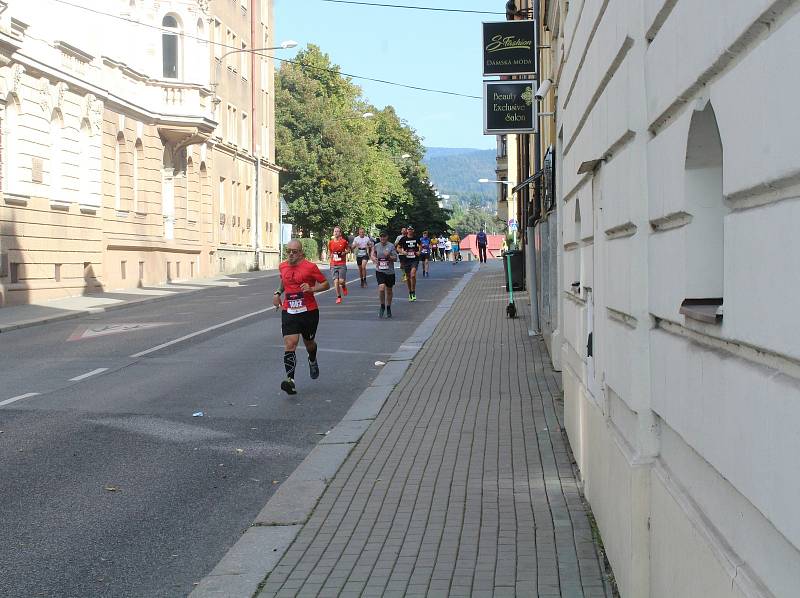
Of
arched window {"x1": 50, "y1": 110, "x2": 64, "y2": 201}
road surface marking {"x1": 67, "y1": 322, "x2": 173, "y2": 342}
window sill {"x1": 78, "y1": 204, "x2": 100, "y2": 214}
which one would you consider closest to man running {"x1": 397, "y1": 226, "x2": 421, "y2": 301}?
road surface marking {"x1": 67, "y1": 322, "x2": 173, "y2": 342}

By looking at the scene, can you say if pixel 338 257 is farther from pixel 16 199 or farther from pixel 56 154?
pixel 56 154

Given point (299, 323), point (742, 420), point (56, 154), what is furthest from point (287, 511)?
point (56, 154)

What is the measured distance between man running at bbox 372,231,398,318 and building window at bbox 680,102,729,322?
1974 centimetres

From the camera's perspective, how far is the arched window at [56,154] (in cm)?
3122

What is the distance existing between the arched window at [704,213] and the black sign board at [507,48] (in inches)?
702

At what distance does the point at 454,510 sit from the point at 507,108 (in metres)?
15.3

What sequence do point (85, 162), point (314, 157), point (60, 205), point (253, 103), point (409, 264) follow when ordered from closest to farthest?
point (409, 264), point (60, 205), point (85, 162), point (253, 103), point (314, 157)

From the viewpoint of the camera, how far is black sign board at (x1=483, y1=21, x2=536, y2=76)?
2127cm

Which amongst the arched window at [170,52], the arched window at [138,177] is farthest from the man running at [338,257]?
the arched window at [170,52]

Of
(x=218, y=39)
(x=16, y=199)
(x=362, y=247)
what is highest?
(x=218, y=39)

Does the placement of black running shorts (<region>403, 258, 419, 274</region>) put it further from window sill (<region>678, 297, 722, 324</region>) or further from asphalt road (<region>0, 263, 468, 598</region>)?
window sill (<region>678, 297, 722, 324</region>)

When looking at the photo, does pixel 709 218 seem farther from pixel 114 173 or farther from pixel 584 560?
pixel 114 173

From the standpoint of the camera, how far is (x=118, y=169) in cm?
3750

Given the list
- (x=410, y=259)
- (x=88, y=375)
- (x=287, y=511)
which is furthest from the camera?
(x=410, y=259)
